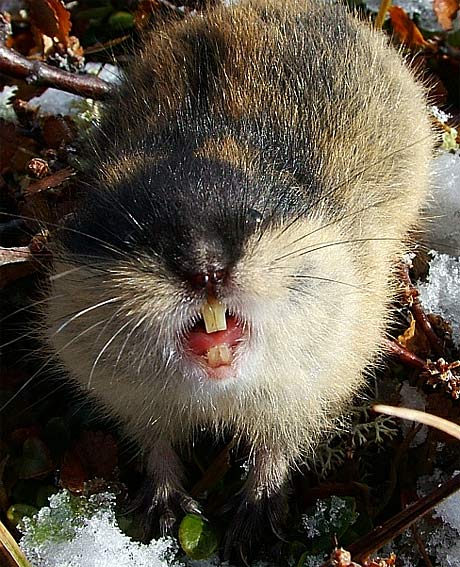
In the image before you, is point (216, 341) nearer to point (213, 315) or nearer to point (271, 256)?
point (213, 315)

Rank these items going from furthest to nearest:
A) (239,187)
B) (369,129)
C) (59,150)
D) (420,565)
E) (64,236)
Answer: (59,150), (369,129), (420,565), (64,236), (239,187)

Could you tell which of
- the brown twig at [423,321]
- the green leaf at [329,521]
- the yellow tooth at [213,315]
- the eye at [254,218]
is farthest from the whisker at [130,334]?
the brown twig at [423,321]

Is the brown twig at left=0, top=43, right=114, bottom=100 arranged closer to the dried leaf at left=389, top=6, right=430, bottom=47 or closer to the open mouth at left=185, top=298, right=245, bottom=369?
the dried leaf at left=389, top=6, right=430, bottom=47

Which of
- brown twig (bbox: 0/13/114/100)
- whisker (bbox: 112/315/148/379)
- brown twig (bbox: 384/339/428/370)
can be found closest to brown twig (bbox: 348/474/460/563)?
brown twig (bbox: 384/339/428/370)

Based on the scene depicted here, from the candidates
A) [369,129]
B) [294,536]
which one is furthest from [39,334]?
[369,129]

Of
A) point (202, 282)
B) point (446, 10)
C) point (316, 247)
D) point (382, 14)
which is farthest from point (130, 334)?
point (446, 10)

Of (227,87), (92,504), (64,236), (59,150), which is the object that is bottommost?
(92,504)

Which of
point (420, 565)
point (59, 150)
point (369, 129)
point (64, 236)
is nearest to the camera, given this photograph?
point (64, 236)

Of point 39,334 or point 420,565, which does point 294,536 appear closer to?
point 420,565
